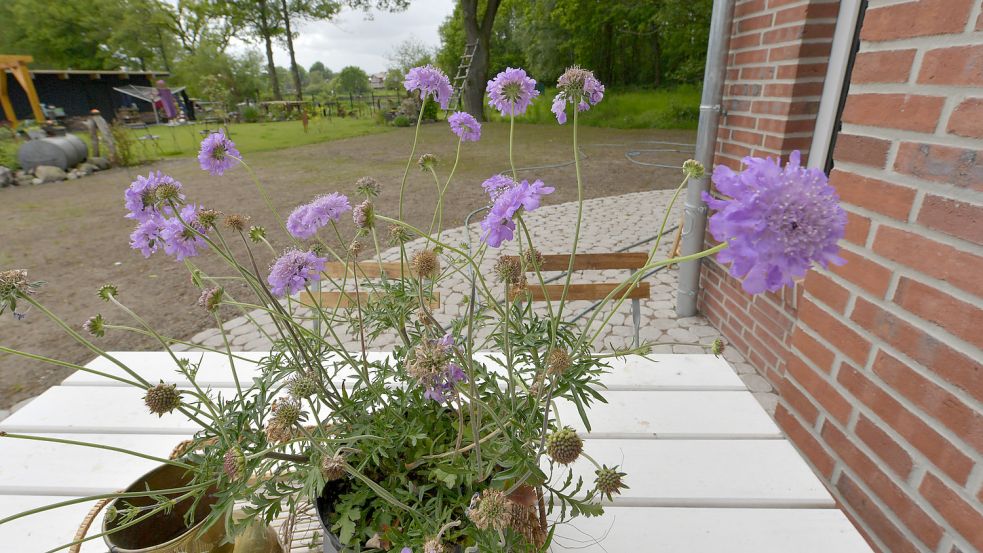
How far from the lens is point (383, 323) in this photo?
1097 millimetres

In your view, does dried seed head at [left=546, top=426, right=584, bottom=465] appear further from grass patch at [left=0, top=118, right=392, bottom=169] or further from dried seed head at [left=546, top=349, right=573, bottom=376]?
grass patch at [left=0, top=118, right=392, bottom=169]

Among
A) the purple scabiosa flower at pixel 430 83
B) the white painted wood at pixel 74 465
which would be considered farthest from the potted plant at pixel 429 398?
the white painted wood at pixel 74 465

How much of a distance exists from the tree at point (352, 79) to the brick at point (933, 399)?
53.1 metres

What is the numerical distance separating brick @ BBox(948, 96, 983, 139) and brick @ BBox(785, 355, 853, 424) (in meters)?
0.80

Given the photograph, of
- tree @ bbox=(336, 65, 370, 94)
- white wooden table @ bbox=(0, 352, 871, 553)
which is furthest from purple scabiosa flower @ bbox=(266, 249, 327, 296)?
tree @ bbox=(336, 65, 370, 94)

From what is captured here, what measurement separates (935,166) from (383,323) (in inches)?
54.6

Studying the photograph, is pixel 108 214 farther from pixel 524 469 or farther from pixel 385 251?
pixel 524 469

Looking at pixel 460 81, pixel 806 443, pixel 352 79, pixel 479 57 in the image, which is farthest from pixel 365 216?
pixel 352 79

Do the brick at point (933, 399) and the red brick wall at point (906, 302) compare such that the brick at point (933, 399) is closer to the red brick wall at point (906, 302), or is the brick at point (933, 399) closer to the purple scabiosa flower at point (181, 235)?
the red brick wall at point (906, 302)

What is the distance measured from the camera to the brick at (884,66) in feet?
4.37

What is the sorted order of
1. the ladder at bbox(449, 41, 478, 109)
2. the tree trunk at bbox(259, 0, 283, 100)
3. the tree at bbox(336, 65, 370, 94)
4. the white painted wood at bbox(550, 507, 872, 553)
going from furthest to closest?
1. the tree at bbox(336, 65, 370, 94)
2. the tree trunk at bbox(259, 0, 283, 100)
3. the ladder at bbox(449, 41, 478, 109)
4. the white painted wood at bbox(550, 507, 872, 553)

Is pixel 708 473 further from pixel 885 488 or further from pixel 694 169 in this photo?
pixel 694 169

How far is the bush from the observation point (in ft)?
82.0

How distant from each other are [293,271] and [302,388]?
0.25m
